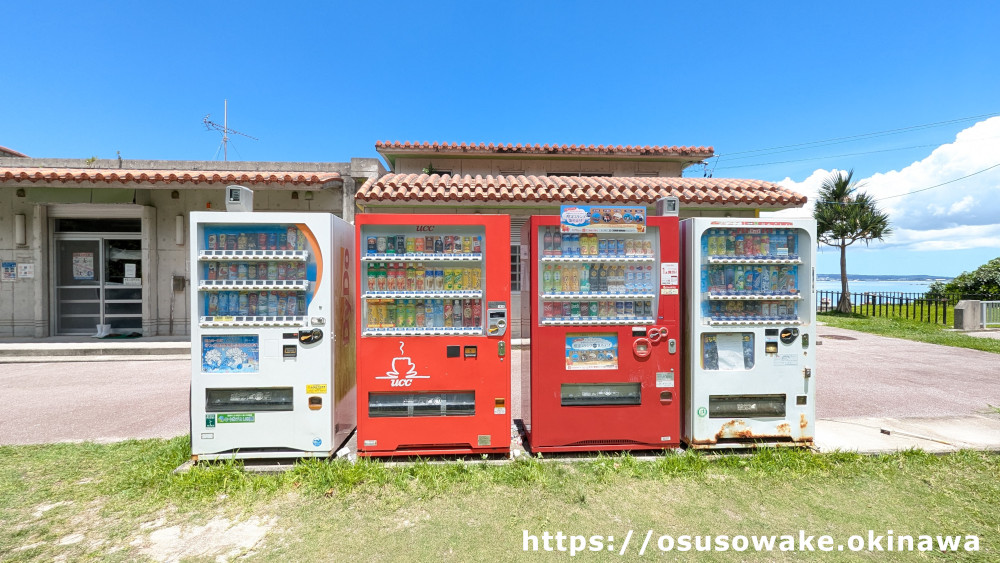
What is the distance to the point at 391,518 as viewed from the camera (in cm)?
303

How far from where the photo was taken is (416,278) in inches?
159

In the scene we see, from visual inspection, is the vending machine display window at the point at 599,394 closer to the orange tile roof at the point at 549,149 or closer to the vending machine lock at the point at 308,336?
the vending machine lock at the point at 308,336

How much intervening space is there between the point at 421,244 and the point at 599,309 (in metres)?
1.84

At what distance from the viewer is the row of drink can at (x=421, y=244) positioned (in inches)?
157

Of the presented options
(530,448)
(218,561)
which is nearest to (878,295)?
(530,448)

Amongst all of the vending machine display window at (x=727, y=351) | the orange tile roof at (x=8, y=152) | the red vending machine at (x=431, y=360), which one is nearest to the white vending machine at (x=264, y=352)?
the red vending machine at (x=431, y=360)

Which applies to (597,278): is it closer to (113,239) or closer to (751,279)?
(751,279)

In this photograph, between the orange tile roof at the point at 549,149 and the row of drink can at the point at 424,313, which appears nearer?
the row of drink can at the point at 424,313

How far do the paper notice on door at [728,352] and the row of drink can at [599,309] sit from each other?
2.41 ft

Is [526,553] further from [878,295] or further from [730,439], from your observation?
[878,295]

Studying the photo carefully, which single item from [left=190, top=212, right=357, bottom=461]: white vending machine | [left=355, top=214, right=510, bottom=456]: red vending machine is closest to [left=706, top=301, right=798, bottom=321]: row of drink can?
[left=355, top=214, right=510, bottom=456]: red vending machine

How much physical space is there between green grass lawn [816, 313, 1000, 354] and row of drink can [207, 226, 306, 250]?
14.4 metres

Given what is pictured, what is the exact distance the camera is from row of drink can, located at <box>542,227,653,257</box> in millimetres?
4082

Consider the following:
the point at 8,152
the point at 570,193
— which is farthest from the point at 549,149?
the point at 8,152
